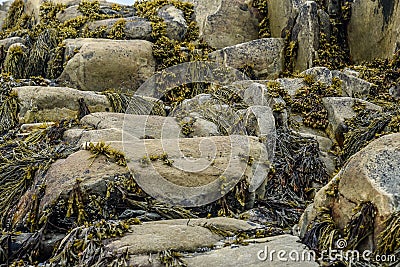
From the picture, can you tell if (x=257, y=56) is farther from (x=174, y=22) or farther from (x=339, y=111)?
(x=339, y=111)

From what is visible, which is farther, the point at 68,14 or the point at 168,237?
the point at 68,14

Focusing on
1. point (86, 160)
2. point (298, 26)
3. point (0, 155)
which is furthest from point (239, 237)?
point (298, 26)

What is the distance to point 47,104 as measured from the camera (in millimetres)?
7949

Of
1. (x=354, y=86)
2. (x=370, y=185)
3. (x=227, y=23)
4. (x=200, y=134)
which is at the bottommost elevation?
(x=200, y=134)

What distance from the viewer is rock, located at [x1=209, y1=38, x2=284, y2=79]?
988 centimetres

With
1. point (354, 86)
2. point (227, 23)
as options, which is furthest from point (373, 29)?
point (227, 23)

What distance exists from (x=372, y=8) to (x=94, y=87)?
5.25 meters

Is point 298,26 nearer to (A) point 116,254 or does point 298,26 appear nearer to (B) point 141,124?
(B) point 141,124

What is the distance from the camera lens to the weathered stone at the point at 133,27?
416 inches

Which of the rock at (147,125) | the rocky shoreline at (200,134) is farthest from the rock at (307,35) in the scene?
the rock at (147,125)

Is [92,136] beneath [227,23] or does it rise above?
beneath

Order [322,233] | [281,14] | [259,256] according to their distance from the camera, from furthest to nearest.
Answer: [281,14], [322,233], [259,256]

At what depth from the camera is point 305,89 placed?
859 cm

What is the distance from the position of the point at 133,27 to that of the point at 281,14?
9.50ft
